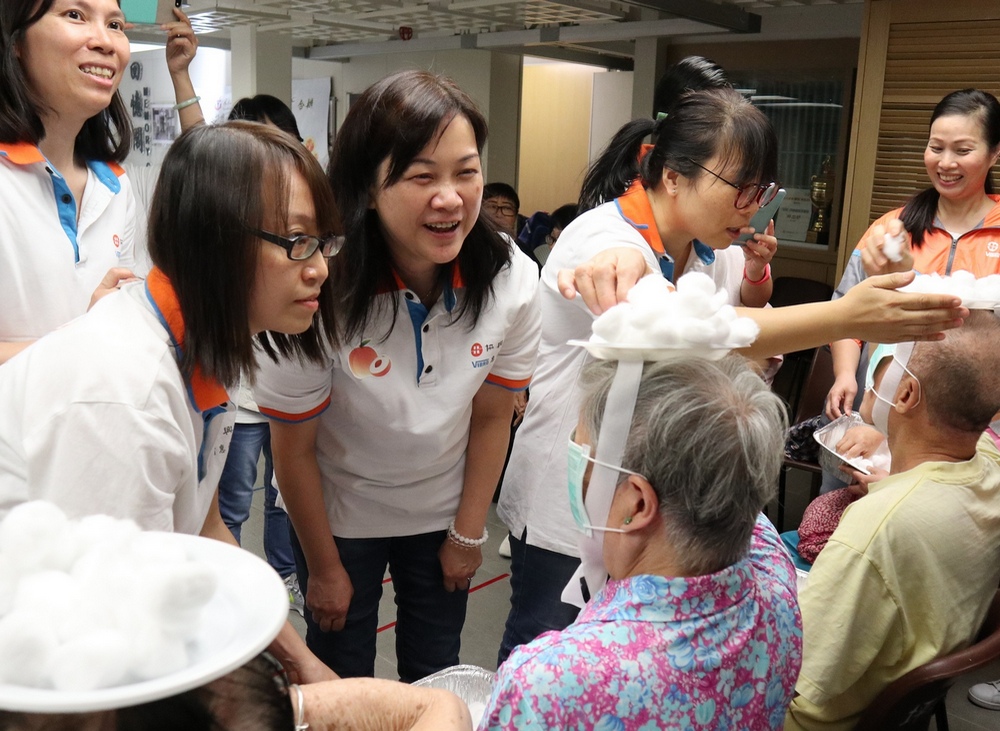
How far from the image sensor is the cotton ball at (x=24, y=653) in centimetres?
60

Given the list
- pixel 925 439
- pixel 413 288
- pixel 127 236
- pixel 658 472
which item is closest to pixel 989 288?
pixel 925 439

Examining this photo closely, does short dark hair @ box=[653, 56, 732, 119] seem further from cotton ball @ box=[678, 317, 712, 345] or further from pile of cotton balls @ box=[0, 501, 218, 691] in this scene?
pile of cotton balls @ box=[0, 501, 218, 691]

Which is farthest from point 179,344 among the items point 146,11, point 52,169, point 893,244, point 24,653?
point 146,11

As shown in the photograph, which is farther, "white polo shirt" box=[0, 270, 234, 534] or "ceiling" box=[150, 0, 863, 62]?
"ceiling" box=[150, 0, 863, 62]

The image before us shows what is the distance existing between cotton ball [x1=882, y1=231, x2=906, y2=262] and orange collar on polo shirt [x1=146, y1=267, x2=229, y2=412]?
1.22m

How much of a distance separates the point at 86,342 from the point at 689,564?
2.58 feet

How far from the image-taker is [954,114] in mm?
3027

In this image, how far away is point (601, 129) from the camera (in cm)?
856

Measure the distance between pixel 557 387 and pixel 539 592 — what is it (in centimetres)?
43

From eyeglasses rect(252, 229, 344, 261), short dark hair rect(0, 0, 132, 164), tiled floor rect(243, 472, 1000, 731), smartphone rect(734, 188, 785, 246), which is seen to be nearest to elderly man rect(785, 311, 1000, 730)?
smartphone rect(734, 188, 785, 246)

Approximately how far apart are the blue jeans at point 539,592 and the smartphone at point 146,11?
164cm

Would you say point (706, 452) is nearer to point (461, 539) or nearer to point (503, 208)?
point (461, 539)

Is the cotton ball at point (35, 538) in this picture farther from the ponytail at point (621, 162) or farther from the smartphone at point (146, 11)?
the smartphone at point (146, 11)

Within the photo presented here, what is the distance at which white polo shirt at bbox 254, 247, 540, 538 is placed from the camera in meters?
1.61
